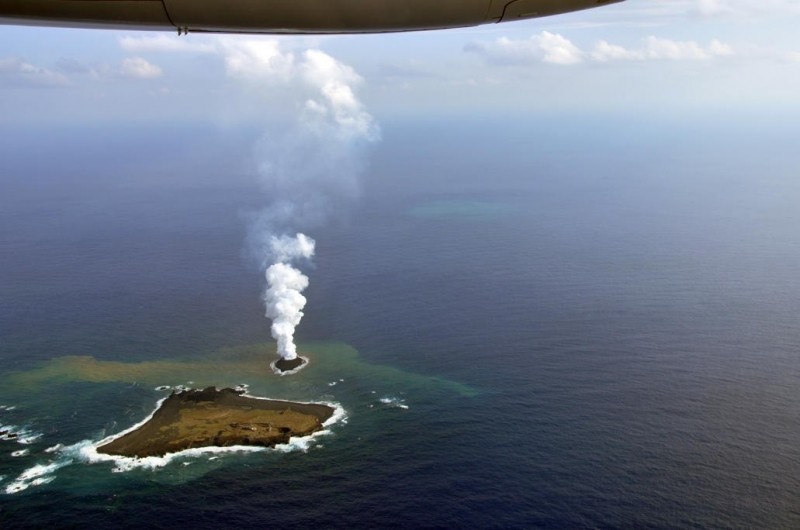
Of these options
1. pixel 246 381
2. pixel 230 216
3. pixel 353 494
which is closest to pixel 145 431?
pixel 246 381

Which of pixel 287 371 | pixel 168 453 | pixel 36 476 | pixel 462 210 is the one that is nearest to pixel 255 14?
pixel 168 453

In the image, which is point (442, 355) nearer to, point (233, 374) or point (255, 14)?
point (233, 374)

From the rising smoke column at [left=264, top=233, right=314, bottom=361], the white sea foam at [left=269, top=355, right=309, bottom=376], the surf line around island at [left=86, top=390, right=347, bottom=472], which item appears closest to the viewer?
the surf line around island at [left=86, top=390, right=347, bottom=472]

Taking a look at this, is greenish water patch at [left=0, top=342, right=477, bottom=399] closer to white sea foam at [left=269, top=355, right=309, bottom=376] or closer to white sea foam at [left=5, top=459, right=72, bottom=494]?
white sea foam at [left=269, top=355, right=309, bottom=376]

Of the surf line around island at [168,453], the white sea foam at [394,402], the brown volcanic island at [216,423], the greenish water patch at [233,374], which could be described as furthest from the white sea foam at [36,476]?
the white sea foam at [394,402]

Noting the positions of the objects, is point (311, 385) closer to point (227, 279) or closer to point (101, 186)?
point (227, 279)

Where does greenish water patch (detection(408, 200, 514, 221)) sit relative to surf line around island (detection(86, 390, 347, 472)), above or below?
above

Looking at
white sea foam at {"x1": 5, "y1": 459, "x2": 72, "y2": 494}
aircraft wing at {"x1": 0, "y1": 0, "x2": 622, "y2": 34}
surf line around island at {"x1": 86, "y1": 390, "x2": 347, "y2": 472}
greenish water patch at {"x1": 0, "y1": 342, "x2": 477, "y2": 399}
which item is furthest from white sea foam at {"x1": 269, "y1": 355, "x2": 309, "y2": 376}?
aircraft wing at {"x1": 0, "y1": 0, "x2": 622, "y2": 34}
